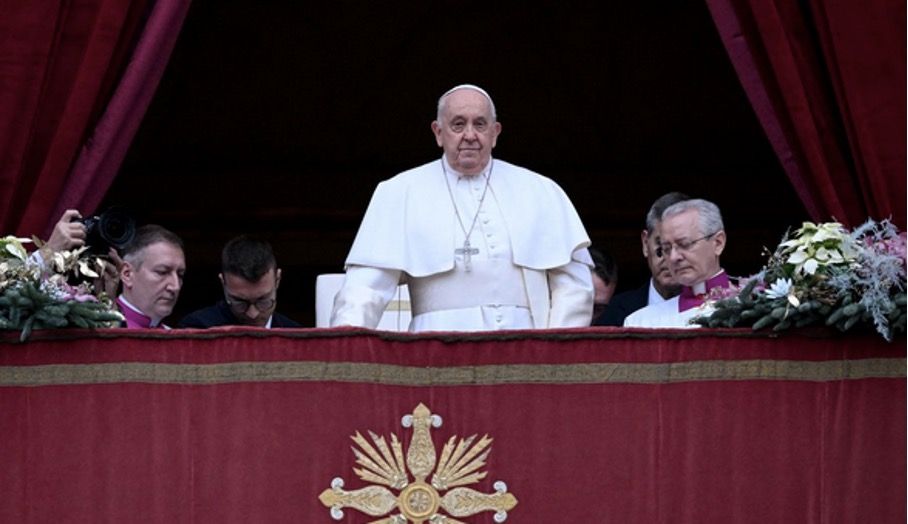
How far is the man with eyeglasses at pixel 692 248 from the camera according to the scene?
7867 mm

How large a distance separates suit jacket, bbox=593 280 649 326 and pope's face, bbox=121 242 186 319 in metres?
1.72

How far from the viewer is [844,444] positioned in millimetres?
6730

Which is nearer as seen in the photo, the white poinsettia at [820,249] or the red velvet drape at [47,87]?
the white poinsettia at [820,249]

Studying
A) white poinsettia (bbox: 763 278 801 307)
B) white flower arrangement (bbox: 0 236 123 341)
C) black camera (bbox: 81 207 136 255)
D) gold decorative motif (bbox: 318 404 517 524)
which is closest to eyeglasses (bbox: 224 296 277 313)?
black camera (bbox: 81 207 136 255)

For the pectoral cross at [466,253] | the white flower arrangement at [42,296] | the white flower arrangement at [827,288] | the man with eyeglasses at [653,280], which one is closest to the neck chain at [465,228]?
the pectoral cross at [466,253]

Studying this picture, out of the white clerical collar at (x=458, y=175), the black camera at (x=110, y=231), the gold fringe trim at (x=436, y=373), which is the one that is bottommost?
the gold fringe trim at (x=436, y=373)

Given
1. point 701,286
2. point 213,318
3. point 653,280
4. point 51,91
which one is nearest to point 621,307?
point 653,280

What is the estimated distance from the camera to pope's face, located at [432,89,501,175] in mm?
7496

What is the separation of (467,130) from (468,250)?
0.41m

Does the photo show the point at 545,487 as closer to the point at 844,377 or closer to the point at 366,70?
the point at 844,377

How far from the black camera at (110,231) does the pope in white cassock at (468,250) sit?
77 centimetres

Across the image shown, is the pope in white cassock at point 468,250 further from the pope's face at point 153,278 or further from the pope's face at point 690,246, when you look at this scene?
the pope's face at point 153,278

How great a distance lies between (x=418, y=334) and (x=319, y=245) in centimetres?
501

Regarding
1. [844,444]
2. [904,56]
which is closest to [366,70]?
[904,56]
